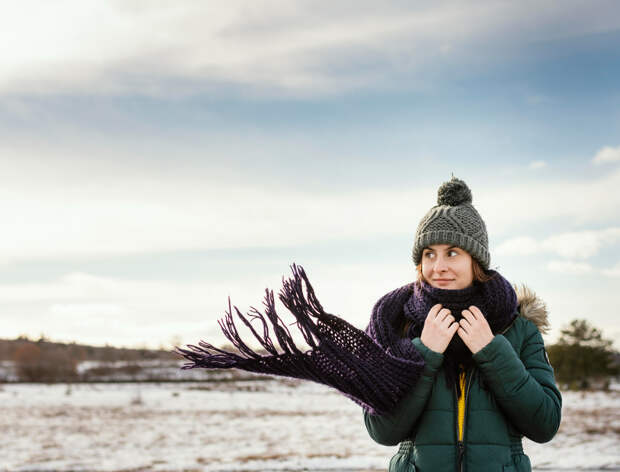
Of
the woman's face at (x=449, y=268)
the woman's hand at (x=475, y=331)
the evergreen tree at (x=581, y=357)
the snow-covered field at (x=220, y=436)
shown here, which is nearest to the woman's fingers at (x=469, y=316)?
the woman's hand at (x=475, y=331)

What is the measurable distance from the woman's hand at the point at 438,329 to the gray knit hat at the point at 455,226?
0.26m

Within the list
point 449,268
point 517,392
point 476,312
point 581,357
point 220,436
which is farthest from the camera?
point 581,357

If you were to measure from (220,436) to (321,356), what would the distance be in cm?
1041

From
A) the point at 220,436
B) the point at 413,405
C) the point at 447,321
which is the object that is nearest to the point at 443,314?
the point at 447,321

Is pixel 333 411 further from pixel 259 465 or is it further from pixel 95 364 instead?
pixel 95 364

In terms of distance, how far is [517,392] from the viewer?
1849 millimetres

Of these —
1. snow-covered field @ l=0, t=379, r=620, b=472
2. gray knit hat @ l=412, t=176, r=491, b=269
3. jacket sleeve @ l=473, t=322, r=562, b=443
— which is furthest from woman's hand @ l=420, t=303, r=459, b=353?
snow-covered field @ l=0, t=379, r=620, b=472

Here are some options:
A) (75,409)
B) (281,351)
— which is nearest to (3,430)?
(75,409)

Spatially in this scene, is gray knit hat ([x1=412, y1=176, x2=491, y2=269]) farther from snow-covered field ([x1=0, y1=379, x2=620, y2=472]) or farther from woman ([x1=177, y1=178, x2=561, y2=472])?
snow-covered field ([x1=0, y1=379, x2=620, y2=472])

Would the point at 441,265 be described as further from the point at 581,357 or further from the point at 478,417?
the point at 581,357

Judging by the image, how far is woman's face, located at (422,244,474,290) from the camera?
208 cm

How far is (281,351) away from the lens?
203cm

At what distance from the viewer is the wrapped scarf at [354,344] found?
74.8 inches

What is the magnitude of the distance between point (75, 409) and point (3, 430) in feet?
15.5
